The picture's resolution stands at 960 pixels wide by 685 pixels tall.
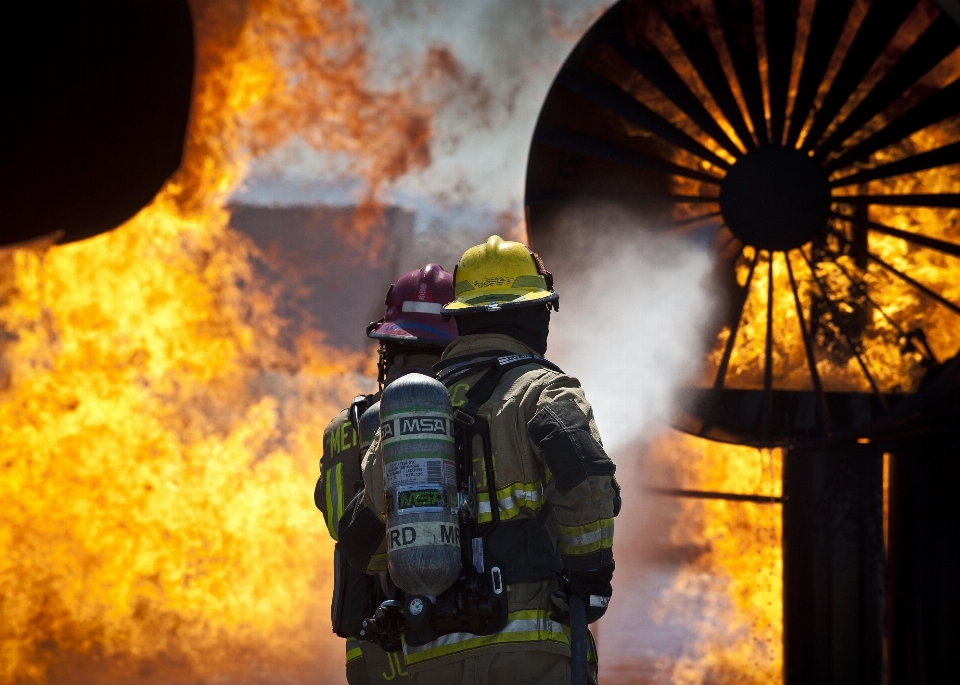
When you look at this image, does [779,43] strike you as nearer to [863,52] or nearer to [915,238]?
[863,52]

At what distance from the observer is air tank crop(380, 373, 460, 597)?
8.95 feet

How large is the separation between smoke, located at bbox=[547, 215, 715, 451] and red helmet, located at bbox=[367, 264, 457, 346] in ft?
4.62

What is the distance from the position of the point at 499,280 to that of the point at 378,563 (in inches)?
38.9

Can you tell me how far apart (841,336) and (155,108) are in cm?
494

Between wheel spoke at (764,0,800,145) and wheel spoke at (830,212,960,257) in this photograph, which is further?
wheel spoke at (764,0,800,145)

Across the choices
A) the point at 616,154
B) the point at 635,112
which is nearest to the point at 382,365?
the point at 616,154

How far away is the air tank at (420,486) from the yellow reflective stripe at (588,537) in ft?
1.04

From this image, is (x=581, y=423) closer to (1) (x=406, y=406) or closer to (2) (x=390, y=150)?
(1) (x=406, y=406)

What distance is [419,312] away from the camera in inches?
162

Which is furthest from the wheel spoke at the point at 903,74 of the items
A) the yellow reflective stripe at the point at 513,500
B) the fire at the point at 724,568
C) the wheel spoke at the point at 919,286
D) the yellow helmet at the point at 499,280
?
the yellow reflective stripe at the point at 513,500

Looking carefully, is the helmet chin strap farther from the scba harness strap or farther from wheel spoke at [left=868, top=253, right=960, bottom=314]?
wheel spoke at [left=868, top=253, right=960, bottom=314]

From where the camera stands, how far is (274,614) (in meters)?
7.82

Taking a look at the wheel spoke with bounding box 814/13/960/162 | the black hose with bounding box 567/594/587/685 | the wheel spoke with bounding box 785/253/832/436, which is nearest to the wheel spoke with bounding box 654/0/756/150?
the wheel spoke with bounding box 814/13/960/162

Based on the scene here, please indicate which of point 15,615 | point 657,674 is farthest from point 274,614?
point 657,674
